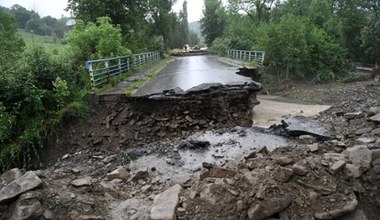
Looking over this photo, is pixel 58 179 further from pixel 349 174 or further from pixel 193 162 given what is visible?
pixel 349 174

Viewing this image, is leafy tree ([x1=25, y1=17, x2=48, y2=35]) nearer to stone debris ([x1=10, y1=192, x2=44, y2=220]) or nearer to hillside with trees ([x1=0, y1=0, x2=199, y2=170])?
hillside with trees ([x1=0, y1=0, x2=199, y2=170])

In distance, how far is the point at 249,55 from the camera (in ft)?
73.8

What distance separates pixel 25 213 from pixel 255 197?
2982 mm

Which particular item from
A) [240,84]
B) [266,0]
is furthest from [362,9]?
[240,84]

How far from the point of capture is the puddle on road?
6.36 m

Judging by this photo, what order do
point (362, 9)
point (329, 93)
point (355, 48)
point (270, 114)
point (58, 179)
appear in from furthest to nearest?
point (362, 9)
point (355, 48)
point (329, 93)
point (270, 114)
point (58, 179)

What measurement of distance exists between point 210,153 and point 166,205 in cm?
315

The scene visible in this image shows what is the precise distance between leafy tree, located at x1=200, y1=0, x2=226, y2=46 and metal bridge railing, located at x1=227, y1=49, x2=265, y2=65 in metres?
20.7

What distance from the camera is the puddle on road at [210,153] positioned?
6.36 metres

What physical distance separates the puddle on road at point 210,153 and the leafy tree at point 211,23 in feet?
145

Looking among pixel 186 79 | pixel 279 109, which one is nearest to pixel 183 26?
pixel 279 109

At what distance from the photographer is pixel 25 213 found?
407cm

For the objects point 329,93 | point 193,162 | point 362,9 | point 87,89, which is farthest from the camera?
point 362,9

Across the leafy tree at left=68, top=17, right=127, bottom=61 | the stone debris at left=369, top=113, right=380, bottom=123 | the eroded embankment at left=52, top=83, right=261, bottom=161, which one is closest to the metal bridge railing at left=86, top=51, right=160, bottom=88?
the leafy tree at left=68, top=17, right=127, bottom=61
